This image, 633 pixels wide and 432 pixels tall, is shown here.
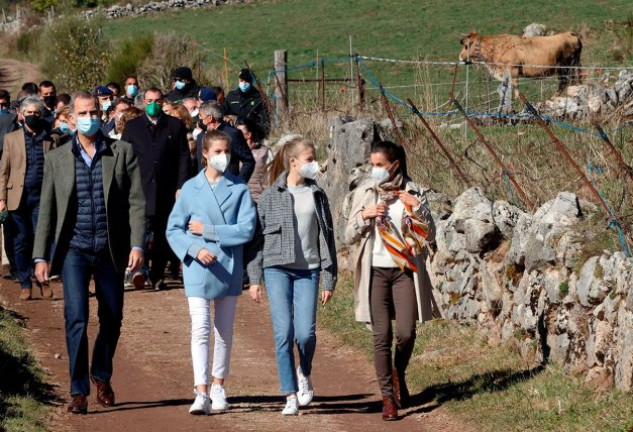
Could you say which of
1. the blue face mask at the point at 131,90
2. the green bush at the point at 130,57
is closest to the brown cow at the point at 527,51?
the green bush at the point at 130,57

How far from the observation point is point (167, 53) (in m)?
30.5

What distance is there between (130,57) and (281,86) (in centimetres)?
1022

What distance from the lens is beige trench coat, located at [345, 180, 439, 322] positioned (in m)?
8.74

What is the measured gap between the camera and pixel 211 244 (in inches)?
344

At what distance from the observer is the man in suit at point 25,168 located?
43.0 feet

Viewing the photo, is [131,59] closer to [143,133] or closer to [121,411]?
[143,133]

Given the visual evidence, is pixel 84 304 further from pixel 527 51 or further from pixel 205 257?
pixel 527 51

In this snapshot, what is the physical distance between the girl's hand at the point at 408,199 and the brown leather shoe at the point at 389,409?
125 centimetres

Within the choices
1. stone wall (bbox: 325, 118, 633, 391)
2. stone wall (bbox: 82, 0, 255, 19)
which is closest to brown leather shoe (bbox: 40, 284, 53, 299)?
stone wall (bbox: 325, 118, 633, 391)

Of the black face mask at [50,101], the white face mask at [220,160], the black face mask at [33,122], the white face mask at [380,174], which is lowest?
the white face mask at [380,174]

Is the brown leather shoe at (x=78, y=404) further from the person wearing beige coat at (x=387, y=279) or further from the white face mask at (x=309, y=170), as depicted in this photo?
the white face mask at (x=309, y=170)

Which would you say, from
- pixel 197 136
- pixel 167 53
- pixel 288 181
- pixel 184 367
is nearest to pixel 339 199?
pixel 197 136

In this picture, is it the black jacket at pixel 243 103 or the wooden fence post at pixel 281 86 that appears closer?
the black jacket at pixel 243 103

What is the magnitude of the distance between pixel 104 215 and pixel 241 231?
0.87m
